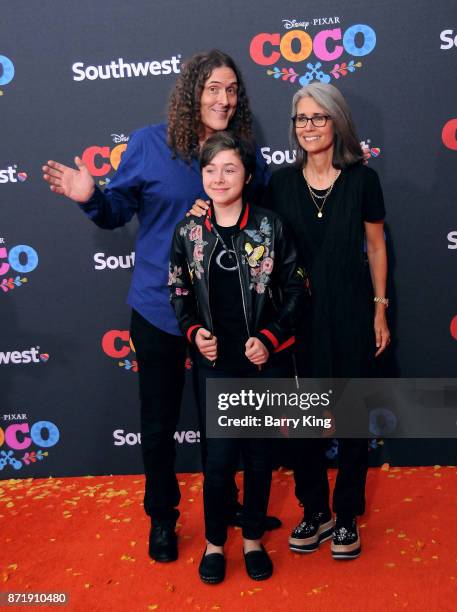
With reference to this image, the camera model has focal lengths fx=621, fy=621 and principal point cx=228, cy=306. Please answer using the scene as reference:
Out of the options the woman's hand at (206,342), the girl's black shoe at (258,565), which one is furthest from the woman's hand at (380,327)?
the girl's black shoe at (258,565)

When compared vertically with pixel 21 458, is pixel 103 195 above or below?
above

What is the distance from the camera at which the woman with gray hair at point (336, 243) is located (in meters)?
2.15

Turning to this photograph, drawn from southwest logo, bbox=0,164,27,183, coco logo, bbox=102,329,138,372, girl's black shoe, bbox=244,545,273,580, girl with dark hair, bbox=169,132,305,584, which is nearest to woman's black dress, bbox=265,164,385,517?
girl with dark hair, bbox=169,132,305,584

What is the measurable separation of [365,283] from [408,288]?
838mm

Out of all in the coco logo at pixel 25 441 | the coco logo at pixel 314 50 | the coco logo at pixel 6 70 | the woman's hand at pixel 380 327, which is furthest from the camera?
the coco logo at pixel 25 441

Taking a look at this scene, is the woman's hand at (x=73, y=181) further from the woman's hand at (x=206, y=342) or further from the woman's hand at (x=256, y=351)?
the woman's hand at (x=256, y=351)

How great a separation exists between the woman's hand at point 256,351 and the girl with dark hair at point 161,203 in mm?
370

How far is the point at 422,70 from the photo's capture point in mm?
2766

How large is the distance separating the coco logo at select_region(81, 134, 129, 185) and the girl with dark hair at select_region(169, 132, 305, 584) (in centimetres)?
94

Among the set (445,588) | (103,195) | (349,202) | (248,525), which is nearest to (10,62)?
(103,195)

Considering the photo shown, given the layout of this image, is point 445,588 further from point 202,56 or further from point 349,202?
point 202,56

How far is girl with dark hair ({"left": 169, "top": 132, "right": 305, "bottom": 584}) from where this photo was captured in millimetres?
2066

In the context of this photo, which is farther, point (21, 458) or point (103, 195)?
point (21, 458)

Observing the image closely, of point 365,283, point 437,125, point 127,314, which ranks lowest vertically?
point 127,314
